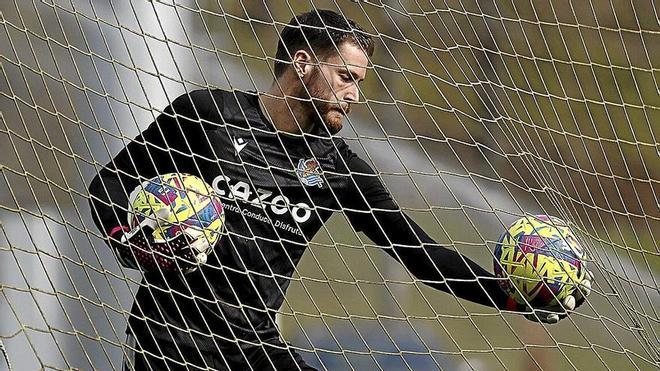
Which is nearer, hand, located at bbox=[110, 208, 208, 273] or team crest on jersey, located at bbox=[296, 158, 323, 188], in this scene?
hand, located at bbox=[110, 208, 208, 273]

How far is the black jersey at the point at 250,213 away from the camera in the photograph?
2496 millimetres

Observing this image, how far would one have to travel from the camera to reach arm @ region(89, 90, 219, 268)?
238cm

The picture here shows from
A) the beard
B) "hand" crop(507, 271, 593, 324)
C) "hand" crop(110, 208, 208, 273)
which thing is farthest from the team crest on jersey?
"hand" crop(507, 271, 593, 324)

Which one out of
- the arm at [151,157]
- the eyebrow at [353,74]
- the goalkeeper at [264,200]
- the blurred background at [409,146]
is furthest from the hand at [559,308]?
the arm at [151,157]

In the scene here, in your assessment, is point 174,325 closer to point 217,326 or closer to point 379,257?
point 217,326

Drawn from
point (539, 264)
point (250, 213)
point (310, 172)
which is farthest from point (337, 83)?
point (539, 264)

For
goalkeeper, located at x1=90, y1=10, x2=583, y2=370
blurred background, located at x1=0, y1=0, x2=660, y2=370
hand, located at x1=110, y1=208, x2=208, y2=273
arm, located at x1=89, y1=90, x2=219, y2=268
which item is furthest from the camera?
blurred background, located at x1=0, y1=0, x2=660, y2=370

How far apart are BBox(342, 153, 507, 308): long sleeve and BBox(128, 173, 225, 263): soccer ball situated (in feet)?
1.10

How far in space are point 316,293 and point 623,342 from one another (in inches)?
49.5

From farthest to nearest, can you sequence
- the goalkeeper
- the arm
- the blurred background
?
the blurred background < the goalkeeper < the arm

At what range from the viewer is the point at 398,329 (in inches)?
181

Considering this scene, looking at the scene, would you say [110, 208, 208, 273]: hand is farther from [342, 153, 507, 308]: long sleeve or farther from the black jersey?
[342, 153, 507, 308]: long sleeve

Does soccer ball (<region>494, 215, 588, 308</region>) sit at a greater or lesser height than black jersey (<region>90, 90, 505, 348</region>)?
lesser

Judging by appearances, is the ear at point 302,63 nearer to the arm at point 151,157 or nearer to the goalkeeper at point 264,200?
the goalkeeper at point 264,200
